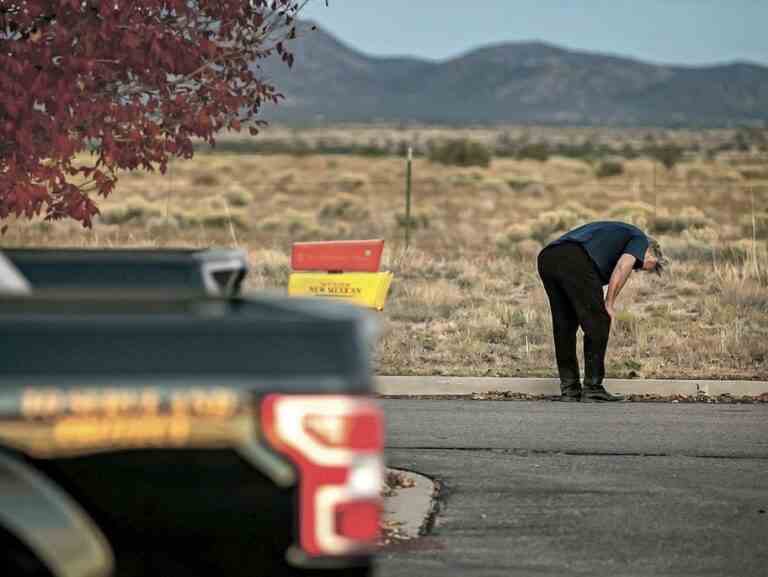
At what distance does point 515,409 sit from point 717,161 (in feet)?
229

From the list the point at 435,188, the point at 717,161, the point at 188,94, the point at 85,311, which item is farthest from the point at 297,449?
the point at 717,161

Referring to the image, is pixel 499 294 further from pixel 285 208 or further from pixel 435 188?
pixel 435 188

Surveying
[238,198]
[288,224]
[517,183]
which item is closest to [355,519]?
[288,224]

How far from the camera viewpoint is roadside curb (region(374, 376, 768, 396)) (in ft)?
46.6

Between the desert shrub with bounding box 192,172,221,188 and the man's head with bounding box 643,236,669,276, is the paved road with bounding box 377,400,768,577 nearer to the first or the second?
the man's head with bounding box 643,236,669,276

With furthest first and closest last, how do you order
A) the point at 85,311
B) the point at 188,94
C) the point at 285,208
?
1. the point at 285,208
2. the point at 188,94
3. the point at 85,311

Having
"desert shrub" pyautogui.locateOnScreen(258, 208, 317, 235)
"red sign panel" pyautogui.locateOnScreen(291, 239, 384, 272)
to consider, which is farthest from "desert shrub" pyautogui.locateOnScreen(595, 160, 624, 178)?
"red sign panel" pyautogui.locateOnScreen(291, 239, 384, 272)

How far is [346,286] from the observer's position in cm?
990

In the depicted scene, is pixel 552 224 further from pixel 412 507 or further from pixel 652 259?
pixel 412 507

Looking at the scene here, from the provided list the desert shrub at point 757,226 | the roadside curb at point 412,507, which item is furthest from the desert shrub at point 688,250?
the roadside curb at point 412,507

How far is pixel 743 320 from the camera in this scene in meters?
19.5

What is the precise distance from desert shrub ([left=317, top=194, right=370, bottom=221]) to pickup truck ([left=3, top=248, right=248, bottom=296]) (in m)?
37.5

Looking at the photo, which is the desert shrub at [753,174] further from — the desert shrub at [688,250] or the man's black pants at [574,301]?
the man's black pants at [574,301]

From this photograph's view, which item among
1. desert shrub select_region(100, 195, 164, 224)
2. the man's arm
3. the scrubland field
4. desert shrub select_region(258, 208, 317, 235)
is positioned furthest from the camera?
desert shrub select_region(100, 195, 164, 224)
